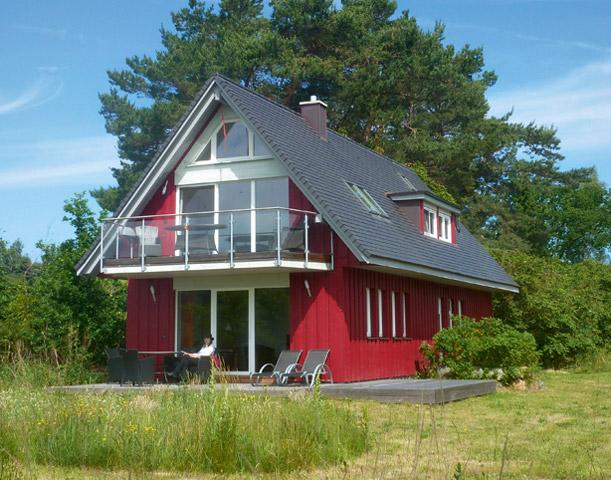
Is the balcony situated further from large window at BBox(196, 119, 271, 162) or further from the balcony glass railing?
large window at BBox(196, 119, 271, 162)

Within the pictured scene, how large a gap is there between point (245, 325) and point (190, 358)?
5.69ft

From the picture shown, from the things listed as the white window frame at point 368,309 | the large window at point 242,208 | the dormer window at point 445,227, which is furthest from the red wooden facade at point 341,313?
the dormer window at point 445,227

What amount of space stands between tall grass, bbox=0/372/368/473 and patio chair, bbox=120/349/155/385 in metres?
7.78

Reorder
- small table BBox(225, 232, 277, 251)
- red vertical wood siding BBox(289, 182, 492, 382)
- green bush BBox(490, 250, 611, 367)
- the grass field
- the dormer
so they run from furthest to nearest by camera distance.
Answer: green bush BBox(490, 250, 611, 367) < the dormer < red vertical wood siding BBox(289, 182, 492, 382) < small table BBox(225, 232, 277, 251) < the grass field

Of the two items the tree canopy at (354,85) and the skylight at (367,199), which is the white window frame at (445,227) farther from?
the tree canopy at (354,85)

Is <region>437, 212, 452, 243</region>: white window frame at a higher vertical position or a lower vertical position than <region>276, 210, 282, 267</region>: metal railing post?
higher

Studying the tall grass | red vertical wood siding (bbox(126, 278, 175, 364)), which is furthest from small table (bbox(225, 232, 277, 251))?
the tall grass

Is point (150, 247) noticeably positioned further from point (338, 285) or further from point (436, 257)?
point (436, 257)

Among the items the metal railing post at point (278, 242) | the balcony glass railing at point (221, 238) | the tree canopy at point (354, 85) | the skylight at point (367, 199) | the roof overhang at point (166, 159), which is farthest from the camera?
the tree canopy at point (354, 85)

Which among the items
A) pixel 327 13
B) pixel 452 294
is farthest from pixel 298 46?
pixel 452 294

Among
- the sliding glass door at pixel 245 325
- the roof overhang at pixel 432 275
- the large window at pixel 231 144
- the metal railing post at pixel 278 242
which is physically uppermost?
the large window at pixel 231 144

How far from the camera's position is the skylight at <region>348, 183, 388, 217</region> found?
66.3ft

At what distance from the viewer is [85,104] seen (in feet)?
137

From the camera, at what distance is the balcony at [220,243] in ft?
55.7
